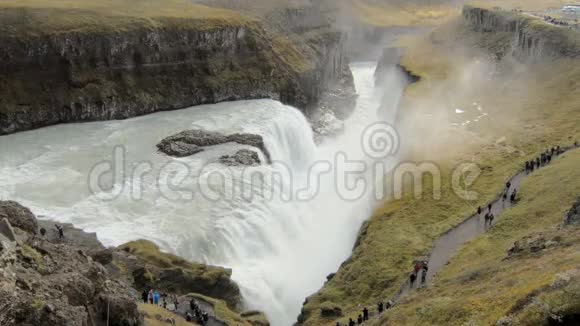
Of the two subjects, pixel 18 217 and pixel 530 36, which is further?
pixel 530 36

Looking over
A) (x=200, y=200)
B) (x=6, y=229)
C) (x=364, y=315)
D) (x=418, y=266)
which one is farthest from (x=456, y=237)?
(x=6, y=229)

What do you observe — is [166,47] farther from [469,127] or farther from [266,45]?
[469,127]

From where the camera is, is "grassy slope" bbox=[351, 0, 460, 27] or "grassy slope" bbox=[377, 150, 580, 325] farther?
"grassy slope" bbox=[351, 0, 460, 27]

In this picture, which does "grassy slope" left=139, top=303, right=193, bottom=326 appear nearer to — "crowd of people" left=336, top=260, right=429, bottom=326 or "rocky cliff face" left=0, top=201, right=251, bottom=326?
"rocky cliff face" left=0, top=201, right=251, bottom=326

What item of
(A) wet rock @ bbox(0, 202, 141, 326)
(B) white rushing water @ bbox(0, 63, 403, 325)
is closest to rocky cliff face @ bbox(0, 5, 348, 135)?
(B) white rushing water @ bbox(0, 63, 403, 325)

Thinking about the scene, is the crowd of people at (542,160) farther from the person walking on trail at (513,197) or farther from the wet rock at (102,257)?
the wet rock at (102,257)

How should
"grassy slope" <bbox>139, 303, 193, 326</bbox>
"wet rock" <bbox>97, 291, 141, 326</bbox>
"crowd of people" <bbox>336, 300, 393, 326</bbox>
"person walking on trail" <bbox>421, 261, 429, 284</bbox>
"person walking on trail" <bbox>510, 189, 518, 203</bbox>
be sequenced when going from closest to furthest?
"wet rock" <bbox>97, 291, 141, 326</bbox>, "grassy slope" <bbox>139, 303, 193, 326</bbox>, "crowd of people" <bbox>336, 300, 393, 326</bbox>, "person walking on trail" <bbox>421, 261, 429, 284</bbox>, "person walking on trail" <bbox>510, 189, 518, 203</bbox>

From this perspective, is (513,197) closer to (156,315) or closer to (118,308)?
(156,315)

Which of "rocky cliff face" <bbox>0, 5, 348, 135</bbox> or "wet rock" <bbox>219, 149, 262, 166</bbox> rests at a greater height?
"rocky cliff face" <bbox>0, 5, 348, 135</bbox>
